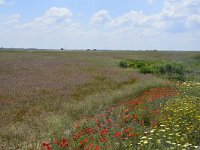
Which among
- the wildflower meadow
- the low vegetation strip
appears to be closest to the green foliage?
the low vegetation strip

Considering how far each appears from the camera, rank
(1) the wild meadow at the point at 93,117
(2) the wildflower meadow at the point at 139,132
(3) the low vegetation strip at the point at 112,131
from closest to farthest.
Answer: (2) the wildflower meadow at the point at 139,132
(3) the low vegetation strip at the point at 112,131
(1) the wild meadow at the point at 93,117

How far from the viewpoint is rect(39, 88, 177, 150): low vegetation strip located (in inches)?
273

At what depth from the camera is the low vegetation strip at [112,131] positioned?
6.94 m

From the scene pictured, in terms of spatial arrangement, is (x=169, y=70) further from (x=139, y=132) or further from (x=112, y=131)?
(x=139, y=132)

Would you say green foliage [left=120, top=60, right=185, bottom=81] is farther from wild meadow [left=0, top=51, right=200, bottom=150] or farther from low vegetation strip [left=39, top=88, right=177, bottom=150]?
low vegetation strip [left=39, top=88, right=177, bottom=150]

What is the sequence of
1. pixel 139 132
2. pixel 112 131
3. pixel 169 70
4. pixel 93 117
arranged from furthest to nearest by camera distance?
→ pixel 169 70, pixel 93 117, pixel 112 131, pixel 139 132

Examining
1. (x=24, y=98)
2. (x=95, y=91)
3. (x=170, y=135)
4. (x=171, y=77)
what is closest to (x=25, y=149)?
(x=170, y=135)

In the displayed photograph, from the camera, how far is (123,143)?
688 cm

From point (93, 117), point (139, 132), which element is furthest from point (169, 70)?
point (139, 132)

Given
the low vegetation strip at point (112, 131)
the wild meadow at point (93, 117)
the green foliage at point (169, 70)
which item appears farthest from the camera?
the green foliage at point (169, 70)

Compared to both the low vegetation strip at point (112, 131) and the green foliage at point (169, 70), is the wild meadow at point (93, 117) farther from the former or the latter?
the green foliage at point (169, 70)

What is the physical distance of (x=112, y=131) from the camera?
26.9 feet

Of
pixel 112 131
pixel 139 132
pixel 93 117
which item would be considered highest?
pixel 139 132

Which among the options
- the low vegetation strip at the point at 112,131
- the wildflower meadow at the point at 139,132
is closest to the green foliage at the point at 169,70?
the low vegetation strip at the point at 112,131
